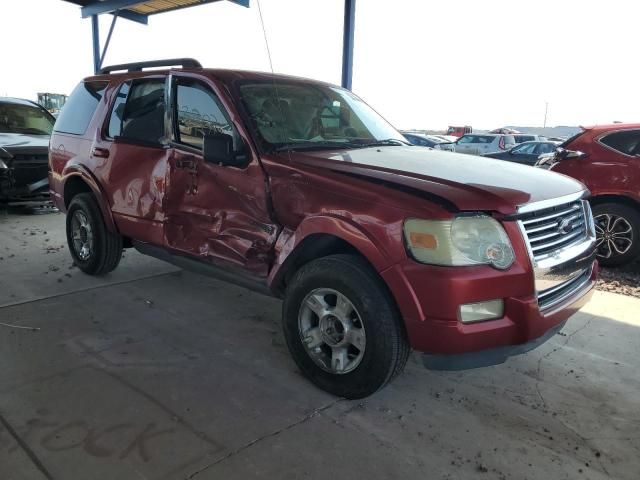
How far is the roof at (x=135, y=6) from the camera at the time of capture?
10207 millimetres

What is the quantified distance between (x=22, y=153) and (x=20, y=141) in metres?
0.42

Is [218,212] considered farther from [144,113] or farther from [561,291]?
[561,291]

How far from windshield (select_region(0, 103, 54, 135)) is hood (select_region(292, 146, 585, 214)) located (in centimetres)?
766

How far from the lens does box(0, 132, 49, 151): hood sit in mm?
8023

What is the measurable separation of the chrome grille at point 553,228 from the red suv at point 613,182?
321 cm

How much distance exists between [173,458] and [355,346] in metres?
1.10

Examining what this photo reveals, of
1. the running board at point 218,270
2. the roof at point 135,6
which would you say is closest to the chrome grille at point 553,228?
the running board at point 218,270

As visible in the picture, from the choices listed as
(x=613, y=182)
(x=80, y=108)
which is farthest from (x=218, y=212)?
(x=613, y=182)

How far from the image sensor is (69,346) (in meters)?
3.61

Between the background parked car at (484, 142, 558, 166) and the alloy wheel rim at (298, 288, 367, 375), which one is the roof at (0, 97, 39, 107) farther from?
the background parked car at (484, 142, 558, 166)

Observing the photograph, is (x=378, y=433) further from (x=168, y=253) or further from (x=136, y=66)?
(x=136, y=66)

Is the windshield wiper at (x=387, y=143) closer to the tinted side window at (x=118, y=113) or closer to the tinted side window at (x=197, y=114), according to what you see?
the tinted side window at (x=197, y=114)

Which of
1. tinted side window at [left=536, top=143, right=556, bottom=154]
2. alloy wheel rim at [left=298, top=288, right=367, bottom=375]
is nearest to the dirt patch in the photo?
alloy wheel rim at [left=298, top=288, right=367, bottom=375]

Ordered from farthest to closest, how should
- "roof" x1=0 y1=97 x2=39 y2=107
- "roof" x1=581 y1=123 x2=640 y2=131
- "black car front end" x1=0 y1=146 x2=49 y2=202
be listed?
1. "roof" x1=0 y1=97 x2=39 y2=107
2. "black car front end" x1=0 y1=146 x2=49 y2=202
3. "roof" x1=581 y1=123 x2=640 y2=131
